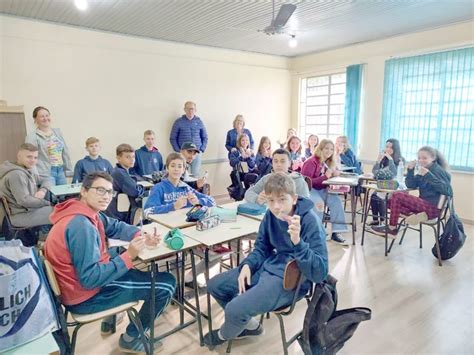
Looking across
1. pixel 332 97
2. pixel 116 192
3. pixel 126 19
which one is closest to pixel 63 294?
pixel 116 192

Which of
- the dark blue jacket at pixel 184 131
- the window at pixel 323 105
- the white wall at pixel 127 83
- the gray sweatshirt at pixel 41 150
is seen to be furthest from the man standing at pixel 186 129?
the window at pixel 323 105

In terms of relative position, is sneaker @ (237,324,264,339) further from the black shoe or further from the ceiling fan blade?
the ceiling fan blade

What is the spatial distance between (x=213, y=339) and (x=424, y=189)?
2612 millimetres

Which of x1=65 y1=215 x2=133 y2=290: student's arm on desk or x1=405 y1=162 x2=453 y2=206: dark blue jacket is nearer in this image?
x1=65 y1=215 x2=133 y2=290: student's arm on desk

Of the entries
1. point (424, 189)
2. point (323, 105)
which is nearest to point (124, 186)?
point (424, 189)

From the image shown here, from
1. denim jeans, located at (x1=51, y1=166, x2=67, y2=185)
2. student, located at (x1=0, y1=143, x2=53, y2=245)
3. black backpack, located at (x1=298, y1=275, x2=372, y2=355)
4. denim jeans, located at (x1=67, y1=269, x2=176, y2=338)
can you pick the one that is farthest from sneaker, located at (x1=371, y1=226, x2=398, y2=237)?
denim jeans, located at (x1=51, y1=166, x2=67, y2=185)

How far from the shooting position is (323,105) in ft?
21.8

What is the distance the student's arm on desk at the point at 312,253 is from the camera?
1636mm

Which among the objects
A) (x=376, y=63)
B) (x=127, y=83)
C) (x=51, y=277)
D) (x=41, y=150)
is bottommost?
(x=51, y=277)

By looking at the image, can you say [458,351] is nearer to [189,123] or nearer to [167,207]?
[167,207]

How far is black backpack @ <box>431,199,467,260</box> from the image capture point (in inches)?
127

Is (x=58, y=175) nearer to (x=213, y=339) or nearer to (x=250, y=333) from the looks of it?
(x=213, y=339)

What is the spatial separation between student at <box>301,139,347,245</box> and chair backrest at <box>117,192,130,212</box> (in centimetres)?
204

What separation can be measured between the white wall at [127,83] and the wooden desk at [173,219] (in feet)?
9.10
